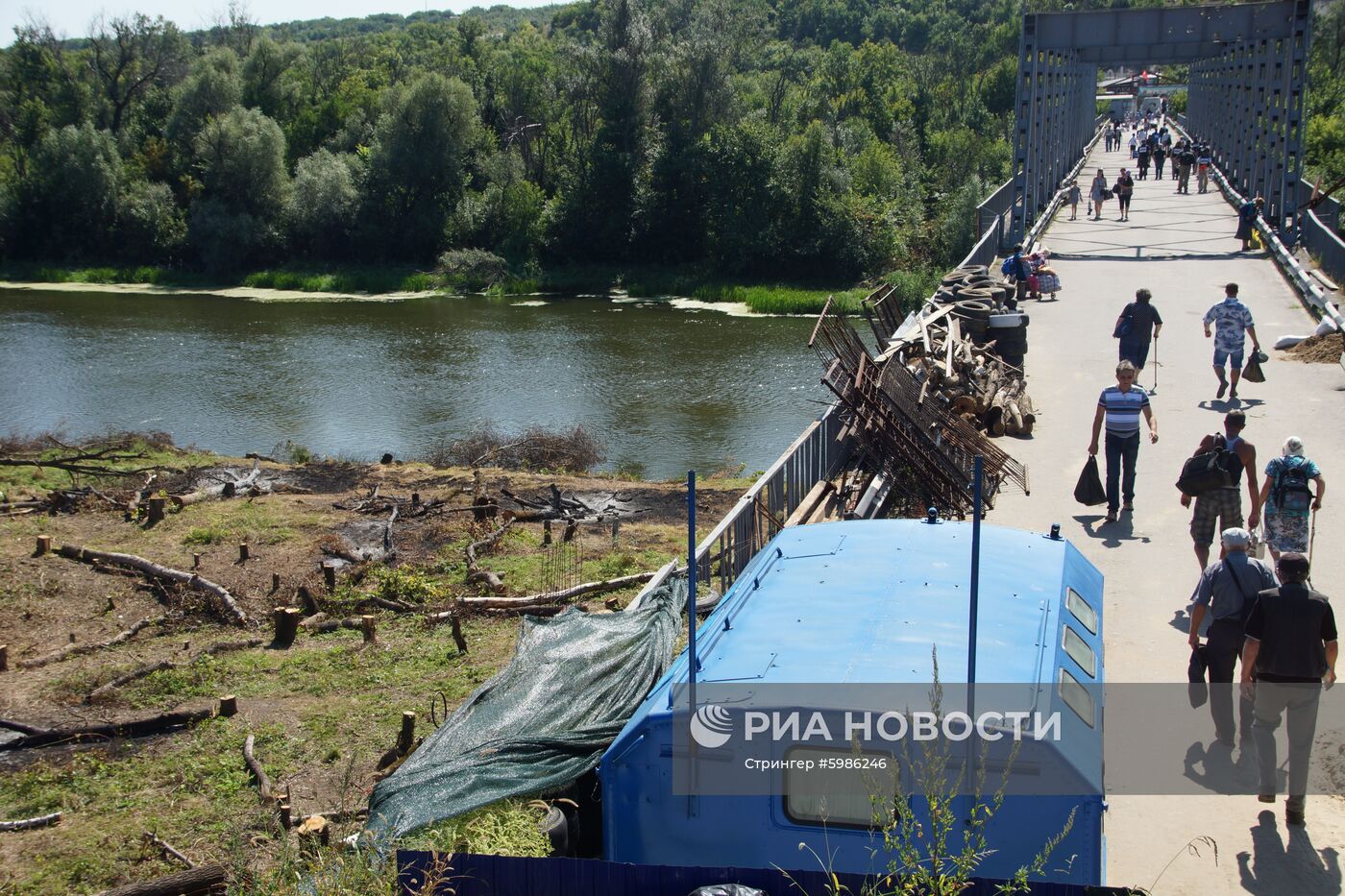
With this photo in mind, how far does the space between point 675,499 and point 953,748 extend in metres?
14.1

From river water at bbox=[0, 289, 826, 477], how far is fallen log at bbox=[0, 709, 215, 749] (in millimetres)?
14320

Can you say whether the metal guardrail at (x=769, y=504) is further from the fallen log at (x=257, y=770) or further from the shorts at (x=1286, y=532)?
the shorts at (x=1286, y=532)

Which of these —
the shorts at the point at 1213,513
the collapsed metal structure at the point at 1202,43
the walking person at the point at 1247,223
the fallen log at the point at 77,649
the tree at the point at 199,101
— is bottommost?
the fallen log at the point at 77,649

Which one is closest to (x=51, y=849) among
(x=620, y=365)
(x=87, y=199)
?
(x=620, y=365)

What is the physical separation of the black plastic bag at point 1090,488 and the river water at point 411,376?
39.0 ft

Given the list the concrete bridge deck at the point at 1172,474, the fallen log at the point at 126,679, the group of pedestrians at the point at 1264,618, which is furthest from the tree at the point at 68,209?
the group of pedestrians at the point at 1264,618

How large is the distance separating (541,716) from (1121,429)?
6.53 m

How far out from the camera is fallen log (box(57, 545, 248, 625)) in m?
14.4

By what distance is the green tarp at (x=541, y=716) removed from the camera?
→ 7.62m

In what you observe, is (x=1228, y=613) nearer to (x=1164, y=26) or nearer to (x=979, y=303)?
(x=979, y=303)

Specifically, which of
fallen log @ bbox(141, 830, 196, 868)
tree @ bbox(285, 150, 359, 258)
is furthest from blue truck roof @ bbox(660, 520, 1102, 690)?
tree @ bbox(285, 150, 359, 258)

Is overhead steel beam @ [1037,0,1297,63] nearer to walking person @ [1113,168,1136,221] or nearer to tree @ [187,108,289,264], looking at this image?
walking person @ [1113,168,1136,221]

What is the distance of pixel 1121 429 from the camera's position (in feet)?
40.3

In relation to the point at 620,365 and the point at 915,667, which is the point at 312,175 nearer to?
the point at 620,365
